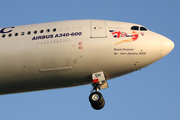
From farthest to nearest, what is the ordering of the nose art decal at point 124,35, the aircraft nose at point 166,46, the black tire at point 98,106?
the aircraft nose at point 166,46
the black tire at point 98,106
the nose art decal at point 124,35

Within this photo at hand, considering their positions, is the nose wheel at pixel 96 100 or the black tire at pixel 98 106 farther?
the black tire at pixel 98 106

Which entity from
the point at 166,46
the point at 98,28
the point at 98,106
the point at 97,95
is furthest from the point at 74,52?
the point at 166,46

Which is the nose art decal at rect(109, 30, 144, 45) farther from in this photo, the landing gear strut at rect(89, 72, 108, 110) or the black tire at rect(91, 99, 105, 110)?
the black tire at rect(91, 99, 105, 110)

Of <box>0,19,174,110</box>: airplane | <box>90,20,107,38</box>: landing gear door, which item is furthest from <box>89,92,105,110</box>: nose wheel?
<box>90,20,107,38</box>: landing gear door

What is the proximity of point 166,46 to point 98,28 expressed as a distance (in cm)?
Answer: 598

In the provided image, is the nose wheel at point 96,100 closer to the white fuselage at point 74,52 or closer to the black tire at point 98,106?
the black tire at point 98,106

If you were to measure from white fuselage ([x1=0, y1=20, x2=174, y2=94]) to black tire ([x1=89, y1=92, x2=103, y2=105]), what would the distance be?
1.51 m

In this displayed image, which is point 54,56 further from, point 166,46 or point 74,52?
point 166,46

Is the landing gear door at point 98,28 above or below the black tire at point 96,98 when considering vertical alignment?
above

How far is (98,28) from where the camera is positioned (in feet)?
92.8

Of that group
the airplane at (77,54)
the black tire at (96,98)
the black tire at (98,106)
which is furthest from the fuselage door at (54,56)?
the black tire at (98,106)

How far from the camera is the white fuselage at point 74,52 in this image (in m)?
27.2

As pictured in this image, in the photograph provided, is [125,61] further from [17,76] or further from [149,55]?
[17,76]

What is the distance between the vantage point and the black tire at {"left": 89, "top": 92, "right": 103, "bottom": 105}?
27411 millimetres
